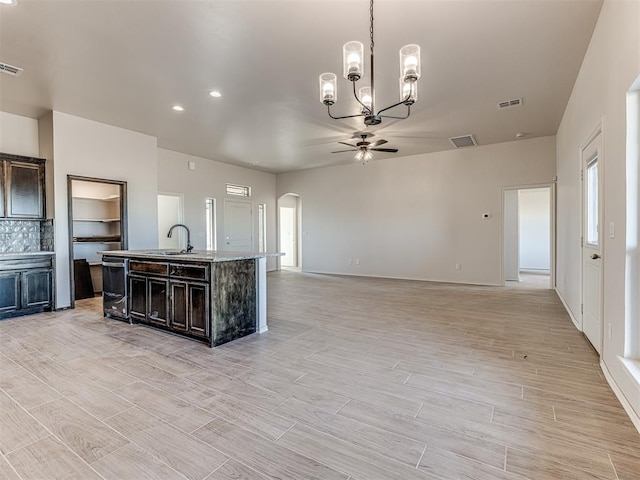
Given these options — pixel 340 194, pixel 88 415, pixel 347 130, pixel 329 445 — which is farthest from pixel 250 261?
pixel 340 194

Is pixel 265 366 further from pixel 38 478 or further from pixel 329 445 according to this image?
pixel 38 478

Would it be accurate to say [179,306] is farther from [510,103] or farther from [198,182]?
[510,103]

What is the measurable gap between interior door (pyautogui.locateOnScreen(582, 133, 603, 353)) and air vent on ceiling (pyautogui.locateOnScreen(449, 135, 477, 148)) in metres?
2.78

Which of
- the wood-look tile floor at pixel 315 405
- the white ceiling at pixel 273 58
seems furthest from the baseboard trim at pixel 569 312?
the white ceiling at pixel 273 58

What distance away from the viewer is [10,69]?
3.54 metres

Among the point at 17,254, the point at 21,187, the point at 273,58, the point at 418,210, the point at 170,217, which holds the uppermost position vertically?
the point at 273,58

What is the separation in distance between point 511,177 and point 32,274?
8337 millimetres

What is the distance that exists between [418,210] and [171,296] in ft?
18.9

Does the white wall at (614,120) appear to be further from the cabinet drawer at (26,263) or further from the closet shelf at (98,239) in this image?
the closet shelf at (98,239)

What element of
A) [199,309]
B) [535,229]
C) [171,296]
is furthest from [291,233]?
[199,309]

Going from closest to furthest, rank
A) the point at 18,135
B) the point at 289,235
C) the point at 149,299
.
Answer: the point at 149,299 < the point at 18,135 < the point at 289,235

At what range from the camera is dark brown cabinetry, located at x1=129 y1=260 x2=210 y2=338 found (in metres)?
3.33

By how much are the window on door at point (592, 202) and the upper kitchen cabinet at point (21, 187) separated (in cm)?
708

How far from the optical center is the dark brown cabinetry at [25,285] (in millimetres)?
4316
